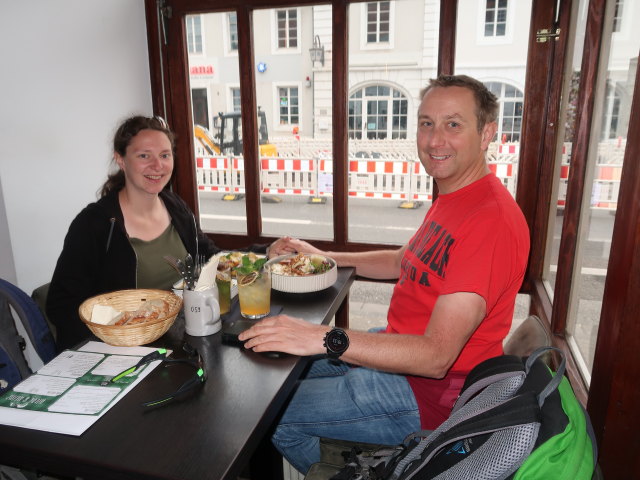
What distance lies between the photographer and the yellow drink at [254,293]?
1326 mm

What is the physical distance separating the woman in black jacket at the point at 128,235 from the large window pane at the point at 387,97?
0.94 metres

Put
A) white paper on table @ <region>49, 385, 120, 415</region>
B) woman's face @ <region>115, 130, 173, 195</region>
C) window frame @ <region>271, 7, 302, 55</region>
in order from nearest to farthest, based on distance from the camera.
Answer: white paper on table @ <region>49, 385, 120, 415</region>, woman's face @ <region>115, 130, 173, 195</region>, window frame @ <region>271, 7, 302, 55</region>

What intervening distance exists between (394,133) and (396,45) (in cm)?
47

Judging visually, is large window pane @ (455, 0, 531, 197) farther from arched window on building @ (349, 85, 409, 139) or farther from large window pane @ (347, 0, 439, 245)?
arched window on building @ (349, 85, 409, 139)

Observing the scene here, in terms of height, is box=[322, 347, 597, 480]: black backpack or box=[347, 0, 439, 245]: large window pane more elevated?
box=[347, 0, 439, 245]: large window pane

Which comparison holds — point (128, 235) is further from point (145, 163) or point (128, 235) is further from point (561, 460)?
point (561, 460)

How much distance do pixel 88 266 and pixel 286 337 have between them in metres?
0.80

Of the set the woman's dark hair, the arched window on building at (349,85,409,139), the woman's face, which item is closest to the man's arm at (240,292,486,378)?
the woman's face

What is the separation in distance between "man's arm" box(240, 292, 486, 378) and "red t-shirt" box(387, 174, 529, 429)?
43 millimetres

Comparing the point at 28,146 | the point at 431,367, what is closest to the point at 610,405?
the point at 431,367

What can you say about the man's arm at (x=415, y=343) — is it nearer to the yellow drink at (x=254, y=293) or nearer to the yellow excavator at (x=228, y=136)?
the yellow drink at (x=254, y=293)

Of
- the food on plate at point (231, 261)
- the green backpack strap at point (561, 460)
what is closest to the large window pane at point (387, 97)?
the food on plate at point (231, 261)

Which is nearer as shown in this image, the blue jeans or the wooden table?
the wooden table

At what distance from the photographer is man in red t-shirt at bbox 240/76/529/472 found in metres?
1.14
